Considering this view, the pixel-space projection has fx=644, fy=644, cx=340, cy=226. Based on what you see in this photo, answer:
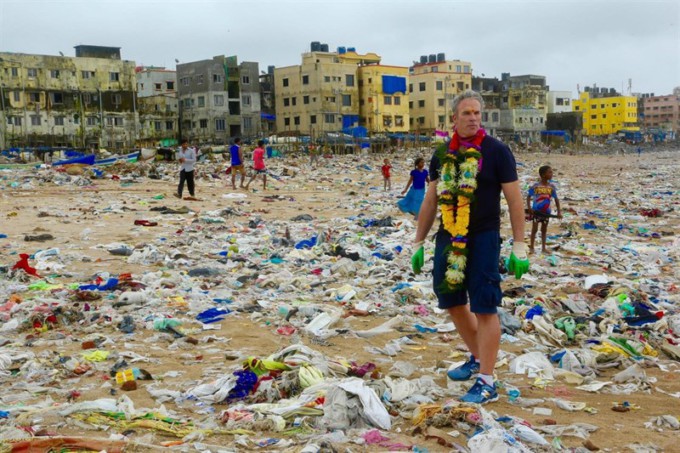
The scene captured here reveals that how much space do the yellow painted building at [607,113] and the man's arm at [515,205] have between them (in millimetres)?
113055

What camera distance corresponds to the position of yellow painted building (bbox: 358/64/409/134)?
64.6m

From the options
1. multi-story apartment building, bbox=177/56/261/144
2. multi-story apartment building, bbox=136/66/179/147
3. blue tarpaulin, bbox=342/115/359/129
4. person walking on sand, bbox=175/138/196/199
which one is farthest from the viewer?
blue tarpaulin, bbox=342/115/359/129

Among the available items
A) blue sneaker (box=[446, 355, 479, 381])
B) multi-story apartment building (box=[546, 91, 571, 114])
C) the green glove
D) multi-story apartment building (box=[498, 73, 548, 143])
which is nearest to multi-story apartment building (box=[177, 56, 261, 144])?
multi-story apartment building (box=[498, 73, 548, 143])

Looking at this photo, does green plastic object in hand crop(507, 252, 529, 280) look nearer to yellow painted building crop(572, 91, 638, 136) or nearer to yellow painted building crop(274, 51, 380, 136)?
yellow painted building crop(274, 51, 380, 136)

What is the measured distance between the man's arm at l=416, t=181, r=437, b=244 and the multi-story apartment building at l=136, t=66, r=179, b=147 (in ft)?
179

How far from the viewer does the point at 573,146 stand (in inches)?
3194

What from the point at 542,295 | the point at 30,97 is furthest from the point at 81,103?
the point at 542,295

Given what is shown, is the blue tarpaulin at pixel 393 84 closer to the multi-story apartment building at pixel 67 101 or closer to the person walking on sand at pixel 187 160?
the multi-story apartment building at pixel 67 101

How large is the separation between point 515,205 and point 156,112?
192ft

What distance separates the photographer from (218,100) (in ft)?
194

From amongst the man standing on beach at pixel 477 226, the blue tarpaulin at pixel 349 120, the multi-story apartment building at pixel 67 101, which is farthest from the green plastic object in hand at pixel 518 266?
the blue tarpaulin at pixel 349 120

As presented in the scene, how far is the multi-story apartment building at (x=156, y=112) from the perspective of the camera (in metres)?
57.0

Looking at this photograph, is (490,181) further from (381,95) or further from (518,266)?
(381,95)

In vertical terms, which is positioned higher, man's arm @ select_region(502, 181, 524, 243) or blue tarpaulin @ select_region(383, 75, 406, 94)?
blue tarpaulin @ select_region(383, 75, 406, 94)
